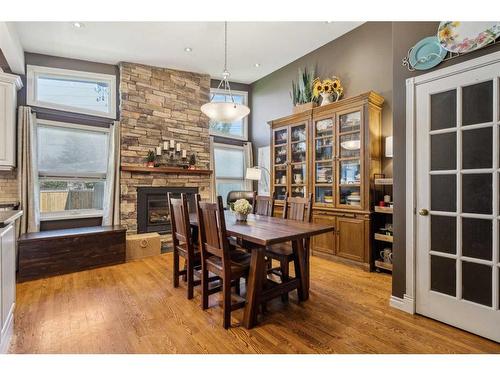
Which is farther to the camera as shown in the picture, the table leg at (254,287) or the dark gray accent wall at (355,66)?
the dark gray accent wall at (355,66)

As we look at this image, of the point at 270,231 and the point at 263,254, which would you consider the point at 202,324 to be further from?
the point at 270,231

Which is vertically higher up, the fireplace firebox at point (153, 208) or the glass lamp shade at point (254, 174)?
the glass lamp shade at point (254, 174)

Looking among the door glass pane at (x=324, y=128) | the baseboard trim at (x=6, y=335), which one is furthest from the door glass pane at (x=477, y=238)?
the baseboard trim at (x=6, y=335)

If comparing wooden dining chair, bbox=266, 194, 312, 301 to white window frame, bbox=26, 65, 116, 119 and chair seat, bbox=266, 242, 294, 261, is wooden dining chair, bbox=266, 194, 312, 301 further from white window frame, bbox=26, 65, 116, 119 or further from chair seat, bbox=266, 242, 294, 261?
white window frame, bbox=26, 65, 116, 119

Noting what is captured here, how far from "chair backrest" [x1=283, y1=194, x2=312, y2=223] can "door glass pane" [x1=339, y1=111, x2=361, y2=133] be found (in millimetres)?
1383

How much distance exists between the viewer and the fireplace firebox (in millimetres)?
4352

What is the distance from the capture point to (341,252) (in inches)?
138

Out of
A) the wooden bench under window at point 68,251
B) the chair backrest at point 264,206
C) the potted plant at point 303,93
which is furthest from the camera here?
the potted plant at point 303,93

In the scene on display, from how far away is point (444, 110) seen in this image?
6.63 feet

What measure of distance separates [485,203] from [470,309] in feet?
2.64

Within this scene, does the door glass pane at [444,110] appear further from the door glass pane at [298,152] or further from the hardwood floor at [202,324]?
the door glass pane at [298,152]

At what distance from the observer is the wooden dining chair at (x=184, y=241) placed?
243cm

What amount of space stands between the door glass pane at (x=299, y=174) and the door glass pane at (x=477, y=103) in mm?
2365

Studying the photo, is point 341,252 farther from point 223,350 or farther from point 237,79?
point 237,79
